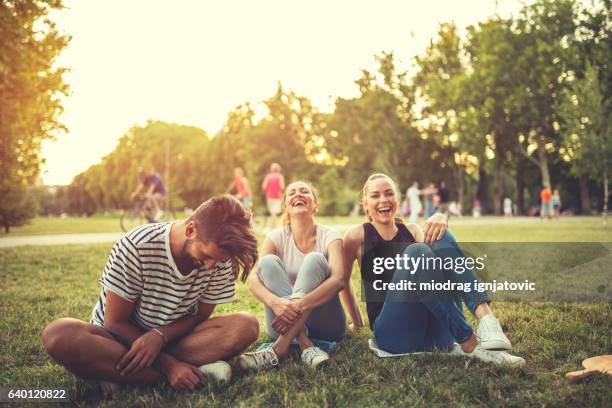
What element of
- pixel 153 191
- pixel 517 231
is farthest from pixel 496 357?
pixel 153 191

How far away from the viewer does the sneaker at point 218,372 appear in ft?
10.7

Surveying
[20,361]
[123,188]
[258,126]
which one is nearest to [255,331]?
[20,361]

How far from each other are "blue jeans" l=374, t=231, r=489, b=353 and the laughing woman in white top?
1.46 ft

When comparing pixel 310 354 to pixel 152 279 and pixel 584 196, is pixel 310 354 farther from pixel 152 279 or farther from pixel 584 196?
pixel 584 196

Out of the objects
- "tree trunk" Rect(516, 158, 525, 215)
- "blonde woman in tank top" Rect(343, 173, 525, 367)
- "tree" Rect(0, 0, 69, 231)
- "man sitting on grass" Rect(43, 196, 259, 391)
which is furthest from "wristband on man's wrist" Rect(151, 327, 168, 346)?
"tree trunk" Rect(516, 158, 525, 215)

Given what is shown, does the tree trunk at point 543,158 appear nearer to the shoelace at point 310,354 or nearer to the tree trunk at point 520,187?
the tree trunk at point 520,187

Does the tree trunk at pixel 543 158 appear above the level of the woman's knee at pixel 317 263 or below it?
above

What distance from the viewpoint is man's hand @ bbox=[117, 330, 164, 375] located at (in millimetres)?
2998

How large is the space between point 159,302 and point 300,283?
1.04 m

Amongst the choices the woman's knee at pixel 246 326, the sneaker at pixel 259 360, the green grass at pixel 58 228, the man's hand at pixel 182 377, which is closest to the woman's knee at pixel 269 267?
the woman's knee at pixel 246 326

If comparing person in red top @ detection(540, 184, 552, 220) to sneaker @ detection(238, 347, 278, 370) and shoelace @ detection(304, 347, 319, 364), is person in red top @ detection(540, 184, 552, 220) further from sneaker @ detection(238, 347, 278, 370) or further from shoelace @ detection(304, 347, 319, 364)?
sneaker @ detection(238, 347, 278, 370)

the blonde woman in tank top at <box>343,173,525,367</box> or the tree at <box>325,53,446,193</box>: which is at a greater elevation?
the tree at <box>325,53,446,193</box>

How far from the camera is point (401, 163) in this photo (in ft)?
145

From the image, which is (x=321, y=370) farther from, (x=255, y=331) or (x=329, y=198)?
(x=329, y=198)
